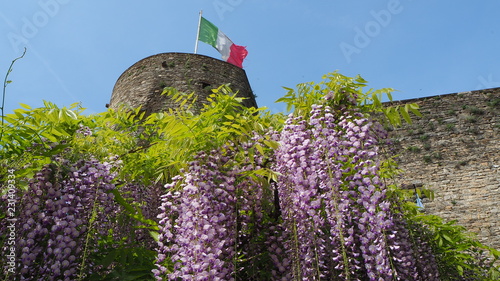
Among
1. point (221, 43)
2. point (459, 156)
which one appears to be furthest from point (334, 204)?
point (221, 43)

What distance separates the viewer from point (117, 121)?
14.8ft

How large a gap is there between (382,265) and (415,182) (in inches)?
309

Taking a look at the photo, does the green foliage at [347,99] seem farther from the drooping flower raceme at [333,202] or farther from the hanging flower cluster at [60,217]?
the hanging flower cluster at [60,217]

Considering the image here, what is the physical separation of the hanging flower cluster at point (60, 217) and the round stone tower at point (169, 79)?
6.71m

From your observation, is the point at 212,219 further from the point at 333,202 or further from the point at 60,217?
the point at 60,217

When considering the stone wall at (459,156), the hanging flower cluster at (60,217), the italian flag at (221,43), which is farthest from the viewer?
the italian flag at (221,43)

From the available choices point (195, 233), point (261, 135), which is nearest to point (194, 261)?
point (195, 233)

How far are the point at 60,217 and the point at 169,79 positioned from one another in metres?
7.88

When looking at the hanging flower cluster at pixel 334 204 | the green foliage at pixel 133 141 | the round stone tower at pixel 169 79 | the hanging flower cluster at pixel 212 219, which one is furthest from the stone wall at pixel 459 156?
the hanging flower cluster at pixel 212 219

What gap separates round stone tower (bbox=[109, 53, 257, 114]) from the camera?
32.9 feet

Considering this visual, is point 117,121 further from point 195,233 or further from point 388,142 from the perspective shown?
point 388,142

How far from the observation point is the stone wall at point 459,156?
949cm

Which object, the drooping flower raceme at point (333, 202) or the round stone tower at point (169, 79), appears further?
the round stone tower at point (169, 79)

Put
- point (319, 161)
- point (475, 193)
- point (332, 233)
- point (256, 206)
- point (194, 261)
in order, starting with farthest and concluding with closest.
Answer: point (475, 193) → point (256, 206) → point (319, 161) → point (332, 233) → point (194, 261)
